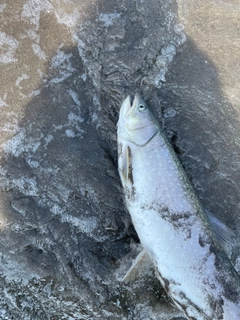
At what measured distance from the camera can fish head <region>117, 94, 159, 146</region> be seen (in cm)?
389

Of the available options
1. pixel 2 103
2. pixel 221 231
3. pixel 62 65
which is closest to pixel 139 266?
pixel 221 231

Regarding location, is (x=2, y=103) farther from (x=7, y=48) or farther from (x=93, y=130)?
(x=93, y=130)

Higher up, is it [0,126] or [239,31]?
[239,31]

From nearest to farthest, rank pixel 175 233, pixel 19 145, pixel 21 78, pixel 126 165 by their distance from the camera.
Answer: pixel 175 233 → pixel 126 165 → pixel 19 145 → pixel 21 78

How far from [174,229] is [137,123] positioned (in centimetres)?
110

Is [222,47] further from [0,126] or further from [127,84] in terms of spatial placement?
[0,126]

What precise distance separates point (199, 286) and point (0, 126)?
257 cm

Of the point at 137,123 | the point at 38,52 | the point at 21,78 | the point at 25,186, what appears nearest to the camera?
the point at 137,123

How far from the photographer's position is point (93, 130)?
4355mm

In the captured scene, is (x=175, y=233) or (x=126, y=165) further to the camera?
(x=126, y=165)

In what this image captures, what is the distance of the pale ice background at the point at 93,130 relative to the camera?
3885 millimetres

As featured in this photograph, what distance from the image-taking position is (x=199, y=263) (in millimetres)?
3561

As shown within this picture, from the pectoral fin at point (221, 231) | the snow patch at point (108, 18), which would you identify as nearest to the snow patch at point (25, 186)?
the pectoral fin at point (221, 231)

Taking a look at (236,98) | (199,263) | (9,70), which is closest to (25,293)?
(199,263)
